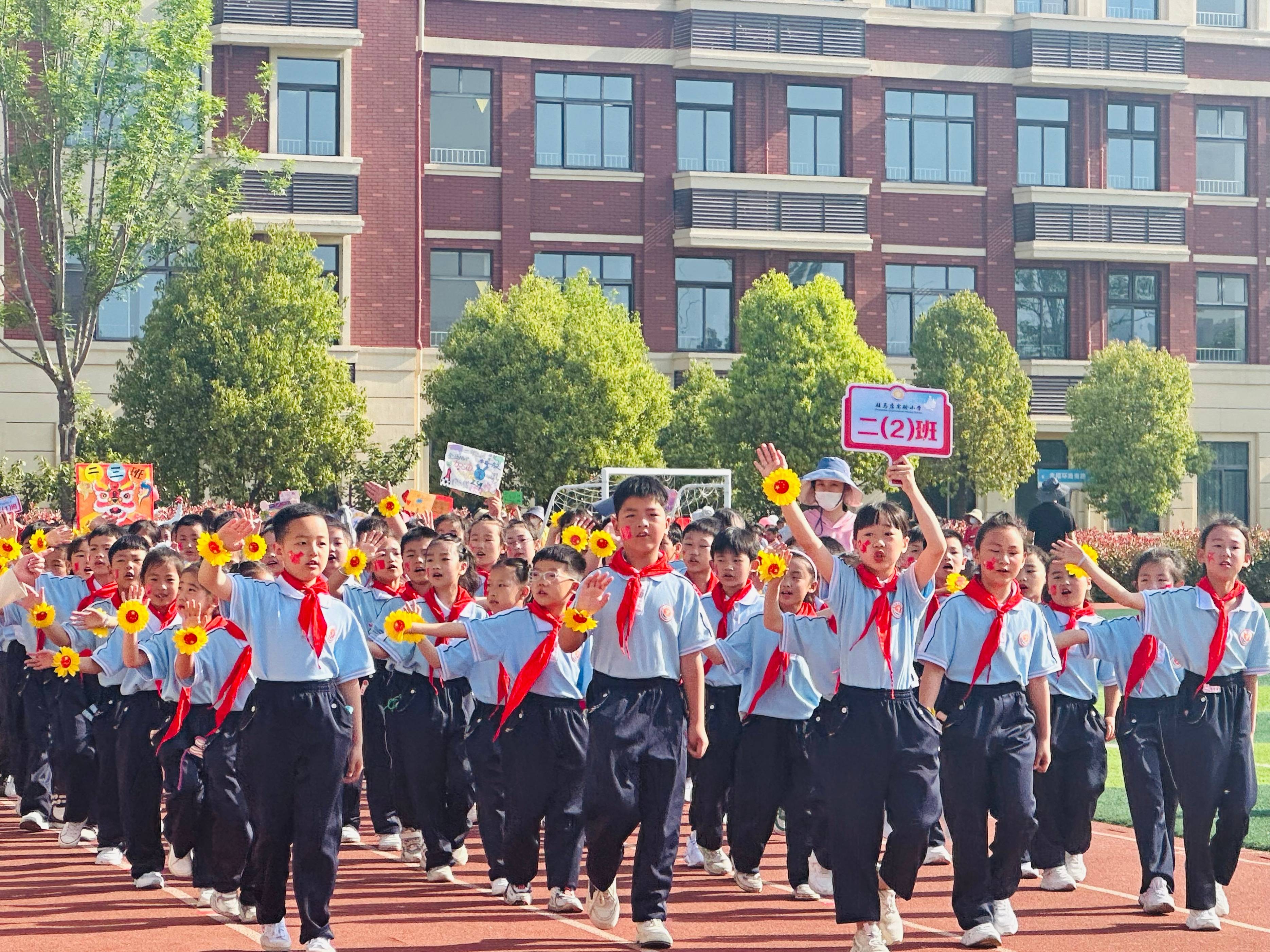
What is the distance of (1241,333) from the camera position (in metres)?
39.1

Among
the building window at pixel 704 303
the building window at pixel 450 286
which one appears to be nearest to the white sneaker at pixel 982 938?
the building window at pixel 450 286

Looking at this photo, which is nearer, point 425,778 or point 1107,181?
point 425,778

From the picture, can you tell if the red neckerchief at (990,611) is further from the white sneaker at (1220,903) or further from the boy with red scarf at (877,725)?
the white sneaker at (1220,903)

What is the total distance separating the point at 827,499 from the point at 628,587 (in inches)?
159

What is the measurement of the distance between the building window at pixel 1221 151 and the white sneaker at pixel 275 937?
1360 inches

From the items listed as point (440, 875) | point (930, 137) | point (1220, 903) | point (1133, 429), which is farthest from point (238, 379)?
point (1220, 903)

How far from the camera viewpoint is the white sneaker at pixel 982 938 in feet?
25.4

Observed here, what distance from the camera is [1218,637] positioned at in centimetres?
832

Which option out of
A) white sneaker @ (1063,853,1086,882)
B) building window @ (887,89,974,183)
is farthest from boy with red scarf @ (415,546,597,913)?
building window @ (887,89,974,183)

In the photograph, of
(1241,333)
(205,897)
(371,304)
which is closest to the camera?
(205,897)

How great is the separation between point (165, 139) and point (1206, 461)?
2065 centimetres

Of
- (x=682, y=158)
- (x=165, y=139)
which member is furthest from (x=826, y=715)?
(x=682, y=158)

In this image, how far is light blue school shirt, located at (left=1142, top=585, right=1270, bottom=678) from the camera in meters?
8.36

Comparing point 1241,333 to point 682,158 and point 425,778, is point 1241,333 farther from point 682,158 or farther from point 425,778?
point 425,778
